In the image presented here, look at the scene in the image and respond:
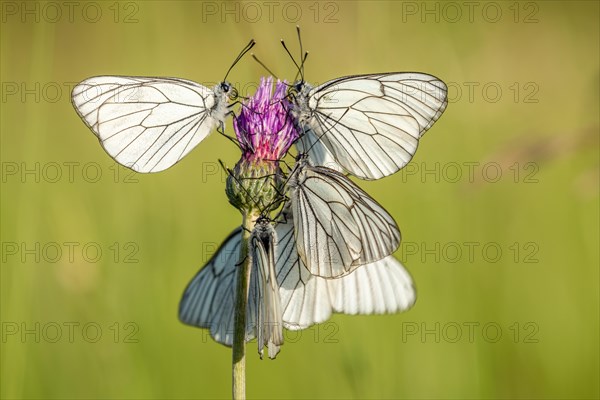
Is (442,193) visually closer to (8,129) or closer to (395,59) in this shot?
(395,59)

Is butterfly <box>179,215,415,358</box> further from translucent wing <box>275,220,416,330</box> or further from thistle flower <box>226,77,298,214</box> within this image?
thistle flower <box>226,77,298,214</box>

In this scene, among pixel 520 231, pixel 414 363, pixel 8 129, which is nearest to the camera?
pixel 414 363

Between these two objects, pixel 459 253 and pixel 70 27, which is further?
pixel 70 27

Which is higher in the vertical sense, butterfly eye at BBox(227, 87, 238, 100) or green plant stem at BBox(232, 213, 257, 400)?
butterfly eye at BBox(227, 87, 238, 100)

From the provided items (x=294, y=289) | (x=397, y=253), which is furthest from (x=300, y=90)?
(x=397, y=253)

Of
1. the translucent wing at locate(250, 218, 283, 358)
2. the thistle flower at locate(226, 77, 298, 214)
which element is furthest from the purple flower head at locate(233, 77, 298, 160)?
the translucent wing at locate(250, 218, 283, 358)

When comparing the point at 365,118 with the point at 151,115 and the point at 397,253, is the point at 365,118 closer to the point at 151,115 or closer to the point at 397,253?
the point at 151,115

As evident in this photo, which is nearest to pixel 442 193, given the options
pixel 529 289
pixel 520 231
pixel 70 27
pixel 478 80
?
pixel 520 231
